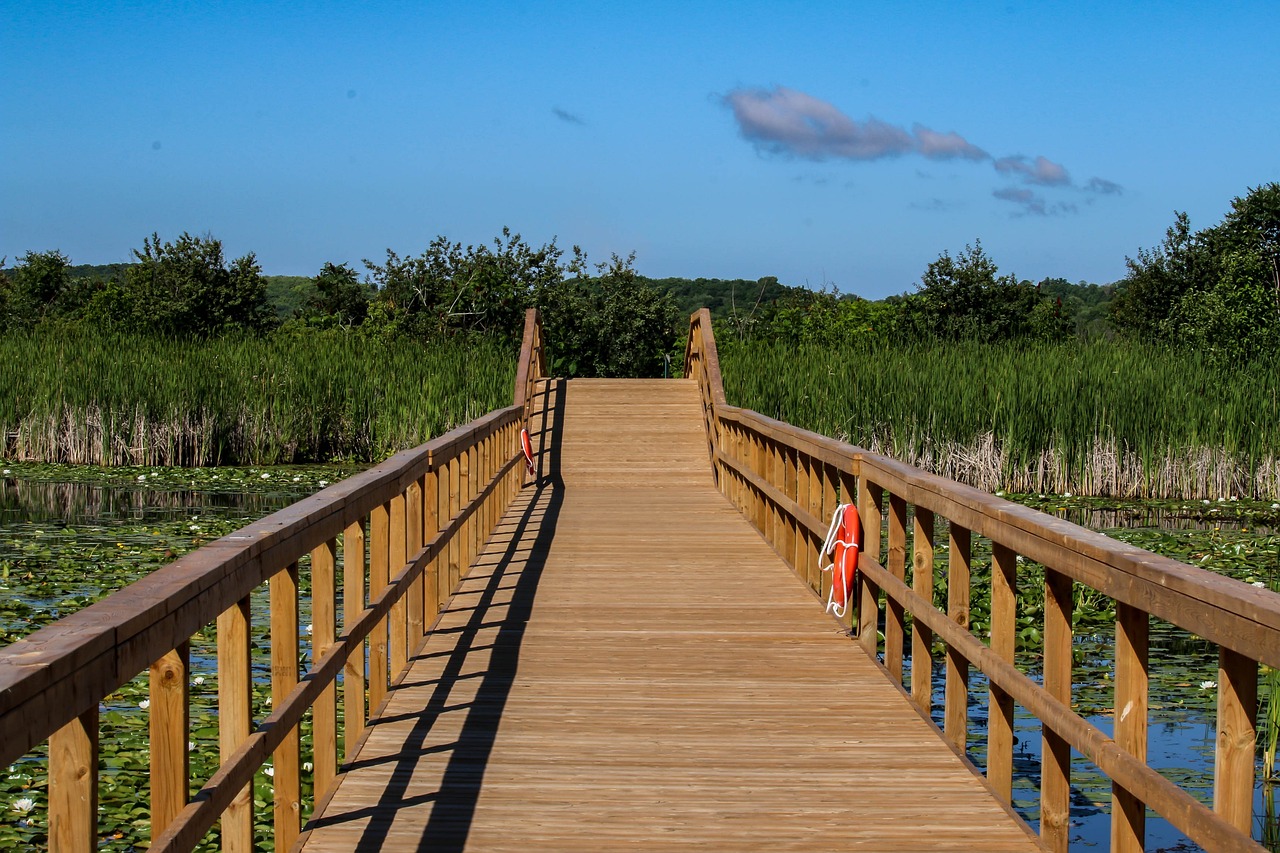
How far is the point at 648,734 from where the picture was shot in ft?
15.0

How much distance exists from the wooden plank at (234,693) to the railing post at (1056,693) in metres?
1.90

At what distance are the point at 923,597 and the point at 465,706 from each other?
1703mm

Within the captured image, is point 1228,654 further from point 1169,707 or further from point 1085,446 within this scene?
point 1085,446

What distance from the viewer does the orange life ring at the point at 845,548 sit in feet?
19.4

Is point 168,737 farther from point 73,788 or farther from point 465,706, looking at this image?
point 465,706

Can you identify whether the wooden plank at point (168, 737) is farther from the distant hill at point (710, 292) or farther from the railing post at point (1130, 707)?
the distant hill at point (710, 292)

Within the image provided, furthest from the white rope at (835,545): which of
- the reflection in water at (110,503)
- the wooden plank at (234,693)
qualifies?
the reflection in water at (110,503)

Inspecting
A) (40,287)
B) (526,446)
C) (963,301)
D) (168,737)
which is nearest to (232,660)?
(168,737)

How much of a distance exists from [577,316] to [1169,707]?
31109 millimetres

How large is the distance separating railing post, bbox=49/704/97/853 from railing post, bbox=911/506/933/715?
11.1 feet

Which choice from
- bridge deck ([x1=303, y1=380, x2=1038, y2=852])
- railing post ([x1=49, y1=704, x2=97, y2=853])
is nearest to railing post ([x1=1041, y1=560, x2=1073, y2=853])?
bridge deck ([x1=303, y1=380, x2=1038, y2=852])

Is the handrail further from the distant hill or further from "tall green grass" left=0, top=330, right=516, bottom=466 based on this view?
the distant hill

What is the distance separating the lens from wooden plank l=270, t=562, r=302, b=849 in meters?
3.38

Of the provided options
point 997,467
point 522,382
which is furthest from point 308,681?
point 997,467
